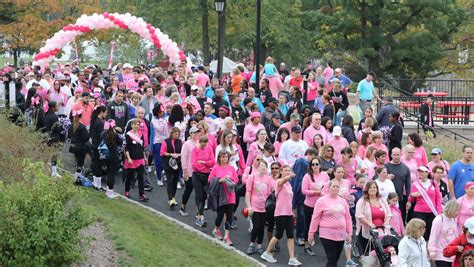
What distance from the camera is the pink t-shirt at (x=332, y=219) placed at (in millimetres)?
11852

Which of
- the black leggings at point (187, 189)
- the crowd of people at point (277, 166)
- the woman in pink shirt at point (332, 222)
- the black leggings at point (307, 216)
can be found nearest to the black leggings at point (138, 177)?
the crowd of people at point (277, 166)

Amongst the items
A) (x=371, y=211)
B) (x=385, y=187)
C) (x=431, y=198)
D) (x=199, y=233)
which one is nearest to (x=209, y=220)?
(x=199, y=233)

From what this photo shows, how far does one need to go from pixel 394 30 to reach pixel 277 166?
22138 millimetres

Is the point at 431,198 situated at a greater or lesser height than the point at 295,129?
lesser

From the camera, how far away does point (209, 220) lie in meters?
15.2

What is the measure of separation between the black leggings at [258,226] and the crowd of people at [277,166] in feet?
0.06

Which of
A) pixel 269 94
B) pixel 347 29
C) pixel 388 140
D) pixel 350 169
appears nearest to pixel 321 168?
pixel 350 169

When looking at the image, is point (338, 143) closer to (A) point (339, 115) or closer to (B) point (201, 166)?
(B) point (201, 166)

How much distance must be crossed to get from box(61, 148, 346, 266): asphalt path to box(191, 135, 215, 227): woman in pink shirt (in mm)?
338

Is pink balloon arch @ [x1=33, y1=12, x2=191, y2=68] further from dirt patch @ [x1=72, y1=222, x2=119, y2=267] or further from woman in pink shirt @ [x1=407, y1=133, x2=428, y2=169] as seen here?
dirt patch @ [x1=72, y1=222, x2=119, y2=267]

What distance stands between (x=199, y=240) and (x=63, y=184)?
3672mm

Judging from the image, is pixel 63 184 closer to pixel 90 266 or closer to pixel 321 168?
pixel 90 266

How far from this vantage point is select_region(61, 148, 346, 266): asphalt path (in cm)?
1334

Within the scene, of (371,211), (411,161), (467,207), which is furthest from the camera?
(411,161)
